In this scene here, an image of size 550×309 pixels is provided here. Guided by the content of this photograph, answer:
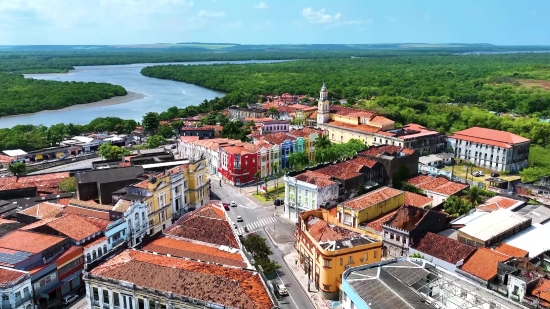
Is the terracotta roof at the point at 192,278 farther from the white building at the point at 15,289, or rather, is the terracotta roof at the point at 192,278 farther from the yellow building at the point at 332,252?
the yellow building at the point at 332,252

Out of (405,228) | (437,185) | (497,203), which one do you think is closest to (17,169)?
(405,228)

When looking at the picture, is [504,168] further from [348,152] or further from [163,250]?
[163,250]

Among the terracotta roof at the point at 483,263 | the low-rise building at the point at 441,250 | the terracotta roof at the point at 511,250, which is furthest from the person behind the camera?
the terracotta roof at the point at 511,250

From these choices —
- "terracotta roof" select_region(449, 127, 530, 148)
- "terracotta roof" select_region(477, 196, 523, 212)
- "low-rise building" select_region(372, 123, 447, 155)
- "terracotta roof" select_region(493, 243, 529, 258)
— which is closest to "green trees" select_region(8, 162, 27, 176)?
"low-rise building" select_region(372, 123, 447, 155)

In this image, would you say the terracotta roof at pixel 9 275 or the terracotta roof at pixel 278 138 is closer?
the terracotta roof at pixel 9 275

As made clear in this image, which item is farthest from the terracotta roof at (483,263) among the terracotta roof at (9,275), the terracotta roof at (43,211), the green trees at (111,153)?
the green trees at (111,153)

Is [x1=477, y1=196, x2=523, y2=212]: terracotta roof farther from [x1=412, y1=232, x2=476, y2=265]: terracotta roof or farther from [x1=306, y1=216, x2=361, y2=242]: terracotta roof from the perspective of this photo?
[x1=306, y1=216, x2=361, y2=242]: terracotta roof

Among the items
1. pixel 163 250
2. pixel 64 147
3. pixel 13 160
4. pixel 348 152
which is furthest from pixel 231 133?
pixel 163 250
